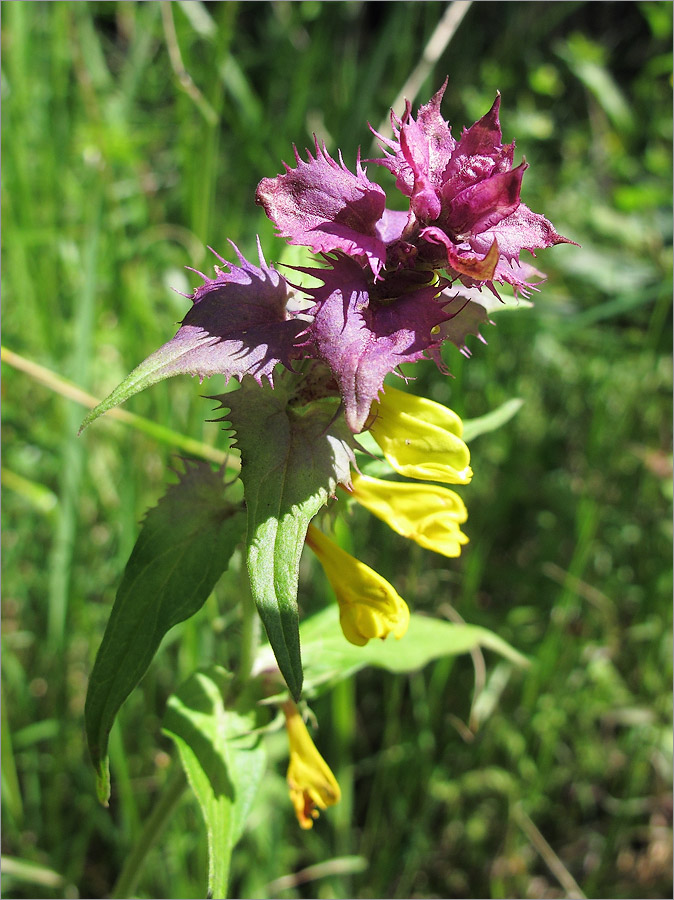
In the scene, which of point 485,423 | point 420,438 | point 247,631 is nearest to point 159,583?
point 247,631

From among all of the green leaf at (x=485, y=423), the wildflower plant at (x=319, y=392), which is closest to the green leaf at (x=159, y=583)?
the wildflower plant at (x=319, y=392)

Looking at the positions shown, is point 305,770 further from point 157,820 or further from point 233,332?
point 233,332

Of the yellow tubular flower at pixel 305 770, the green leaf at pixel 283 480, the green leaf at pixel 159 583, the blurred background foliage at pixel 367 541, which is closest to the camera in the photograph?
the green leaf at pixel 283 480

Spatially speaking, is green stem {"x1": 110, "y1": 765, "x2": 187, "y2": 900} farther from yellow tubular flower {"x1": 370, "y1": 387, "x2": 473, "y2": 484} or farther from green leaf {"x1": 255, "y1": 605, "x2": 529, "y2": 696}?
yellow tubular flower {"x1": 370, "y1": 387, "x2": 473, "y2": 484}

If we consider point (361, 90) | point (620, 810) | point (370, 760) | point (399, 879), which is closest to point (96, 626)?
point (370, 760)

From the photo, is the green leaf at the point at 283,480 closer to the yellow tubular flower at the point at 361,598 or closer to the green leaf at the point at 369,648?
the yellow tubular flower at the point at 361,598

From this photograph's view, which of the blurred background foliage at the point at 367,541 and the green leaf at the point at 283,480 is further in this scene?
the blurred background foliage at the point at 367,541
